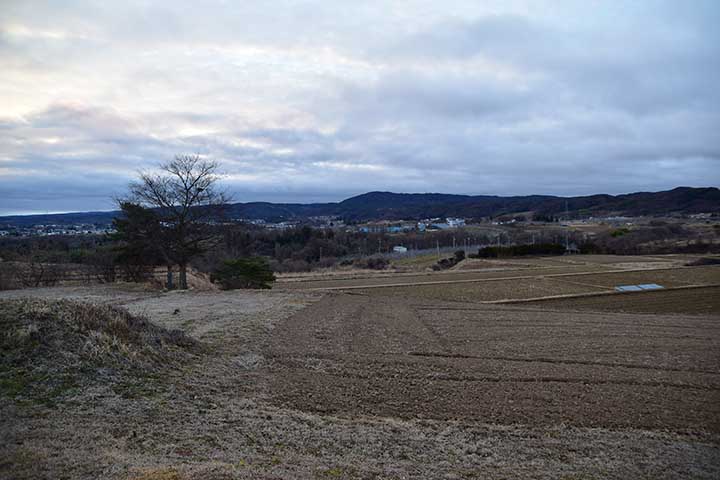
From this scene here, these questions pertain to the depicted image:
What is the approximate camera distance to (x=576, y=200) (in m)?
199

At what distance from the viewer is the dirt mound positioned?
775 cm

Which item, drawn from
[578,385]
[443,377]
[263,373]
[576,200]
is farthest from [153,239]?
[576,200]

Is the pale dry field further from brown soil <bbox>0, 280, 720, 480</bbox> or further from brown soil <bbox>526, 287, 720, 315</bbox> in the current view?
brown soil <bbox>526, 287, 720, 315</bbox>

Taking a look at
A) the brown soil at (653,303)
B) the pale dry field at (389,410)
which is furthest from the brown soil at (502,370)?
the brown soil at (653,303)

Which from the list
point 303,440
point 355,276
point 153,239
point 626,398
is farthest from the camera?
point 355,276

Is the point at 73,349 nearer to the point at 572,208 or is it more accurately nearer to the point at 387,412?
the point at 387,412

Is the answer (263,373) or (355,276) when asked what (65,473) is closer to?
(263,373)

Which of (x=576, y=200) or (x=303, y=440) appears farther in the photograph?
(x=576, y=200)

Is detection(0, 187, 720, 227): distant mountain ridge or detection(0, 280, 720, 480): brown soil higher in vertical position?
detection(0, 187, 720, 227): distant mountain ridge

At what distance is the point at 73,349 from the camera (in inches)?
350

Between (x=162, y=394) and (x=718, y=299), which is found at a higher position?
(x=162, y=394)

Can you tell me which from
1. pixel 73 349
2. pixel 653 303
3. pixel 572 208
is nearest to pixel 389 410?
pixel 73 349

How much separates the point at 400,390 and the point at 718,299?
92.6ft

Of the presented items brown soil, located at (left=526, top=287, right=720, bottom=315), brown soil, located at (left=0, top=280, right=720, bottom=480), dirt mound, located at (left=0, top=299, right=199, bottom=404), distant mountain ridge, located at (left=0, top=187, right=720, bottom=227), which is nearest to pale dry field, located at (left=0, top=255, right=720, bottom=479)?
brown soil, located at (left=0, top=280, right=720, bottom=480)
